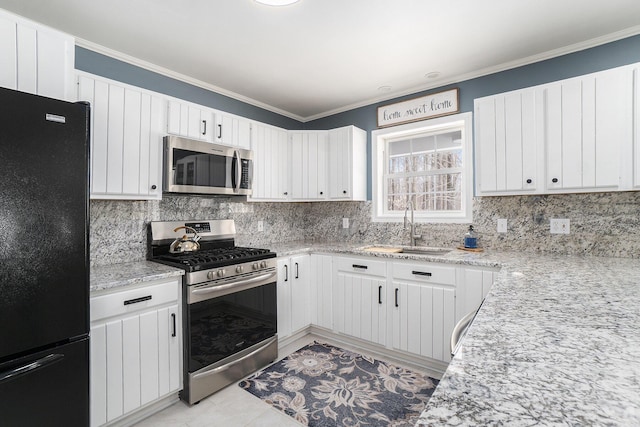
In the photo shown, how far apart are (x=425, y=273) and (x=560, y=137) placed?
54.4 inches

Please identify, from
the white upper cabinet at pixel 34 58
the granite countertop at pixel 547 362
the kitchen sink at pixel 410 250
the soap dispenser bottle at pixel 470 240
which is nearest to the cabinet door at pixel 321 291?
the kitchen sink at pixel 410 250

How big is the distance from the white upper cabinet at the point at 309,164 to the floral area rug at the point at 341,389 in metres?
1.68

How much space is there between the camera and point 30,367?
51.6 inches

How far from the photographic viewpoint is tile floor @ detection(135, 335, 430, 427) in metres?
1.90

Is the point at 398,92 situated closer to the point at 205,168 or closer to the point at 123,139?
the point at 205,168

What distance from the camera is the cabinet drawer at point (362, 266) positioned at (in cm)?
273

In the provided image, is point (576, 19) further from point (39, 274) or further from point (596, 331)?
point (39, 274)

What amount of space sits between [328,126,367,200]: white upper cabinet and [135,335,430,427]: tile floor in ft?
6.86

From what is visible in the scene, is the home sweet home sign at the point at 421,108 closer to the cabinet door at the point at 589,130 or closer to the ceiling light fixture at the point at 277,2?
the cabinet door at the point at 589,130

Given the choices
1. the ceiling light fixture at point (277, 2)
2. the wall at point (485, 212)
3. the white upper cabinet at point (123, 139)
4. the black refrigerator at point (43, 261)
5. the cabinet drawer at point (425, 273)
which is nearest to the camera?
the black refrigerator at point (43, 261)

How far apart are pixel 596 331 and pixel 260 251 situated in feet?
7.16

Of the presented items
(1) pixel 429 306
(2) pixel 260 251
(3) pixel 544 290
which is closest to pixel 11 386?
(2) pixel 260 251

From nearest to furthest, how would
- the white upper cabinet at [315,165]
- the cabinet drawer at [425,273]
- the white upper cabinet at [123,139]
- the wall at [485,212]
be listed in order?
1. the white upper cabinet at [123,139]
2. the wall at [485,212]
3. the cabinet drawer at [425,273]
4. the white upper cabinet at [315,165]

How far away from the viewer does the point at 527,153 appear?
2.36 metres
